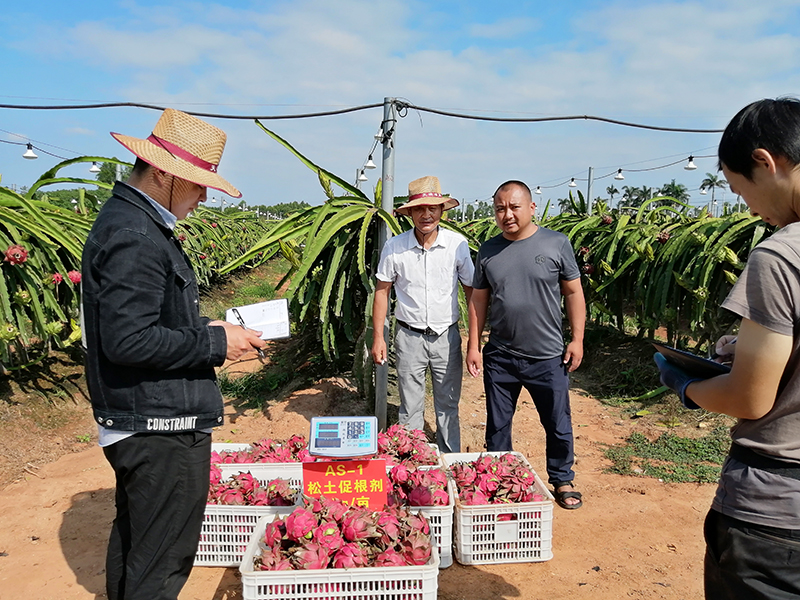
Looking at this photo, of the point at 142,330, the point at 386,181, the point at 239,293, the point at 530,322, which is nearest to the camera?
the point at 142,330

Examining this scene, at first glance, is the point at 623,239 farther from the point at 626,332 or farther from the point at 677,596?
the point at 677,596

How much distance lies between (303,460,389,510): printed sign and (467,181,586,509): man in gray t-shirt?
1091 millimetres

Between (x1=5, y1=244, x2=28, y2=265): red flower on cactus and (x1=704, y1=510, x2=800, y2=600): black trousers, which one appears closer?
(x1=704, y1=510, x2=800, y2=600): black trousers

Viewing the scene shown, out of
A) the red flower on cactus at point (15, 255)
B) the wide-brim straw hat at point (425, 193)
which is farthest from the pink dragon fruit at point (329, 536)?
the red flower on cactus at point (15, 255)

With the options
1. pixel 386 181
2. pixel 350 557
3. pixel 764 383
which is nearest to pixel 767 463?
pixel 764 383

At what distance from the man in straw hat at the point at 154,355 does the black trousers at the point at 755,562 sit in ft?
4.64

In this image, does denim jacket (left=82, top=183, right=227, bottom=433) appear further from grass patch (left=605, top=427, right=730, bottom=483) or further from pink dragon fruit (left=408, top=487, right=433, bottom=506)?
grass patch (left=605, top=427, right=730, bottom=483)

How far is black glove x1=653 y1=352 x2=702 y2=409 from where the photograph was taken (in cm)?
145

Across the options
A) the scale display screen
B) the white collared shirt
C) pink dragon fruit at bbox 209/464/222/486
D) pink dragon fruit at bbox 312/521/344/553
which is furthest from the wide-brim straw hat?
pink dragon fruit at bbox 312/521/344/553

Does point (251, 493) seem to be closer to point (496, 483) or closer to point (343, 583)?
point (343, 583)

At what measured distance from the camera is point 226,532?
104 inches

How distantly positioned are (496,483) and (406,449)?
51 cm

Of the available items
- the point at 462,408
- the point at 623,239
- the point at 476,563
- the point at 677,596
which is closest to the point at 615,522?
the point at 677,596

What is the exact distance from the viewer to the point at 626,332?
679 centimetres
